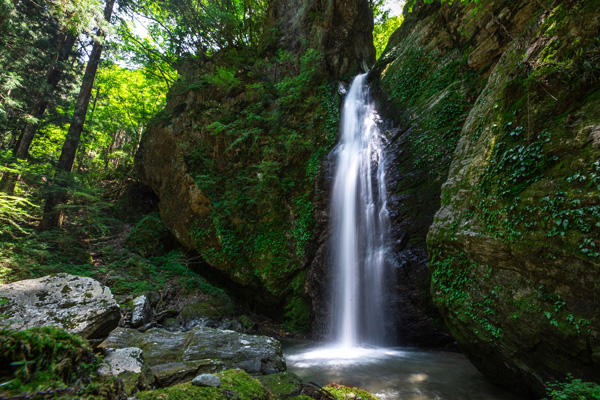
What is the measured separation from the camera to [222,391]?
2.06m

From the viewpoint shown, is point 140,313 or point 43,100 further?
point 43,100

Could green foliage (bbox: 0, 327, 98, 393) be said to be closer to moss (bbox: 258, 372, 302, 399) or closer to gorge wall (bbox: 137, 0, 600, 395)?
moss (bbox: 258, 372, 302, 399)

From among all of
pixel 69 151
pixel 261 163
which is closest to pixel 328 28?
pixel 261 163

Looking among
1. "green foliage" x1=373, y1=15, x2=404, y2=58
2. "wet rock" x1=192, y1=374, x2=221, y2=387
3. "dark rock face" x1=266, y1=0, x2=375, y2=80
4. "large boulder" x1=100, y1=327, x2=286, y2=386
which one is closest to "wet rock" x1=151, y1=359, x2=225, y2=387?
"large boulder" x1=100, y1=327, x2=286, y2=386

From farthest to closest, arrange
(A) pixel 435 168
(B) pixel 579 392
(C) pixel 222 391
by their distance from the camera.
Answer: (A) pixel 435 168 < (B) pixel 579 392 < (C) pixel 222 391

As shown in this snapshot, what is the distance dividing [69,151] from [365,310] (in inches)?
475

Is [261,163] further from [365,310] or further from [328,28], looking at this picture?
[328,28]

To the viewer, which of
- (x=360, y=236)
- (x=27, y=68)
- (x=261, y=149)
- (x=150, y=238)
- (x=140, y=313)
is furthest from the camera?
(x=27, y=68)

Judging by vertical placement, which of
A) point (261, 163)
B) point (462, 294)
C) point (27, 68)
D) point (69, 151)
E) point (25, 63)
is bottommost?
point (462, 294)

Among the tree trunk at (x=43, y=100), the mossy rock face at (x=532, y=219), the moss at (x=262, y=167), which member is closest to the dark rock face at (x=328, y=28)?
the moss at (x=262, y=167)

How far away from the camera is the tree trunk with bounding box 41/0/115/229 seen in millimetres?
9219

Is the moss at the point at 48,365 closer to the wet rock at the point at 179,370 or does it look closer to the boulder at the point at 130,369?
the boulder at the point at 130,369

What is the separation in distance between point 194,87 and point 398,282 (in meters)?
11.8

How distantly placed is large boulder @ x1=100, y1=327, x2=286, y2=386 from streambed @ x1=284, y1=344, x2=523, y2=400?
0.86m
